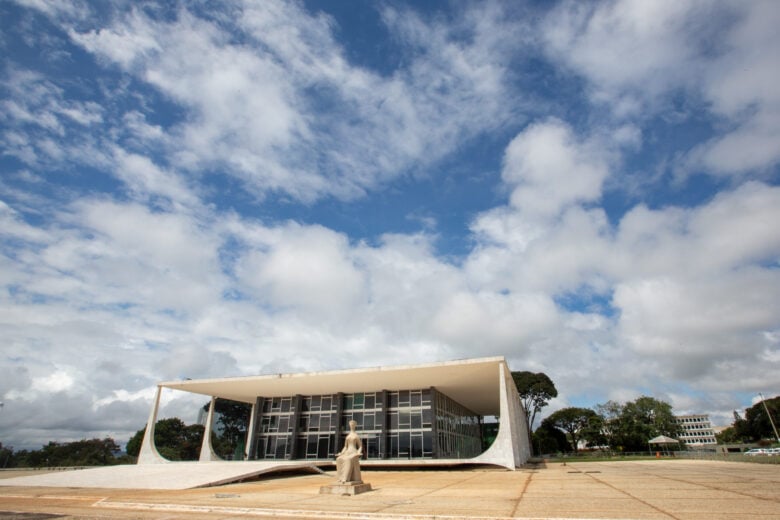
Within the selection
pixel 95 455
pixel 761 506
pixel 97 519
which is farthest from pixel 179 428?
pixel 761 506

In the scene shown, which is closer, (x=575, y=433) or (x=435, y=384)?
(x=435, y=384)

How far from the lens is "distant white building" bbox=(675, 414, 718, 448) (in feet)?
500

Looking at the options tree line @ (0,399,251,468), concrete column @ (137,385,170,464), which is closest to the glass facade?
concrete column @ (137,385,170,464)

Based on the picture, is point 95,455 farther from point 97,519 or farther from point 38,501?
point 97,519

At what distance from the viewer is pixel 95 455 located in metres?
60.6

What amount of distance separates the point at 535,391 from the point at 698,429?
5684 inches

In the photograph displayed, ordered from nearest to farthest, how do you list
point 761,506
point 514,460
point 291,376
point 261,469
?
point 761,506, point 261,469, point 514,460, point 291,376

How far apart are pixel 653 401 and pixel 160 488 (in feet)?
272

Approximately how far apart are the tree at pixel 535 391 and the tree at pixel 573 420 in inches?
555

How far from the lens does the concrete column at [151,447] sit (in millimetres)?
32656

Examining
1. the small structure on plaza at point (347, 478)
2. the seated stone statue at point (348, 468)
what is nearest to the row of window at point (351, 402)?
the small structure on plaza at point (347, 478)

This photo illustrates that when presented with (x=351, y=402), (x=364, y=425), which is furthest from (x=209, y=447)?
(x=364, y=425)

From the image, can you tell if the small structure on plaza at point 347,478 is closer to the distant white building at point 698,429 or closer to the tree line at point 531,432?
the tree line at point 531,432

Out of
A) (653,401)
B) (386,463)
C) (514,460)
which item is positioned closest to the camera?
(514,460)
